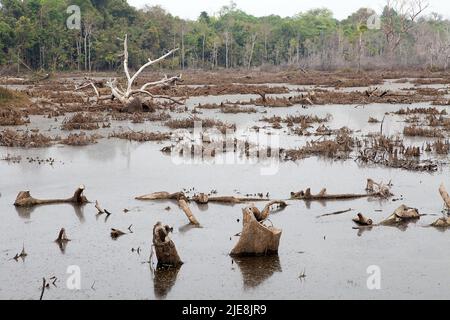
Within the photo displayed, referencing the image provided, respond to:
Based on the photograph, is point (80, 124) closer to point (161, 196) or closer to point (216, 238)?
point (161, 196)

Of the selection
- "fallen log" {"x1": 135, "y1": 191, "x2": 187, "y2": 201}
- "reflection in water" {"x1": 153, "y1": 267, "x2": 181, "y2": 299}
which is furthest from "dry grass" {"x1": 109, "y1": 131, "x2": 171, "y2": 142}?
"reflection in water" {"x1": 153, "y1": 267, "x2": 181, "y2": 299}

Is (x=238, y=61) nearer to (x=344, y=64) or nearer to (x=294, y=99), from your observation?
(x=344, y=64)

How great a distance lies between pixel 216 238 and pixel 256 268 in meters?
1.19

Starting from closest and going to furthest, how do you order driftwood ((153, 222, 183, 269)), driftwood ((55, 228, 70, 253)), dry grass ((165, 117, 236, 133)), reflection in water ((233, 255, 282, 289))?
reflection in water ((233, 255, 282, 289)) < driftwood ((153, 222, 183, 269)) < driftwood ((55, 228, 70, 253)) < dry grass ((165, 117, 236, 133))

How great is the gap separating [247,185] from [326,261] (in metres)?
3.97

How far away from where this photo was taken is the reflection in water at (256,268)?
6438mm

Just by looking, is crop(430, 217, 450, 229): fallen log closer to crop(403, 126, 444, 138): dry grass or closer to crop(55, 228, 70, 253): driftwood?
crop(55, 228, 70, 253): driftwood

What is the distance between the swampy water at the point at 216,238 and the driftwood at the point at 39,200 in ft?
0.59

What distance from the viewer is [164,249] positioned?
6754mm

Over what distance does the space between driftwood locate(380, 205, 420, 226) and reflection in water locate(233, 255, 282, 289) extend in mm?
2082

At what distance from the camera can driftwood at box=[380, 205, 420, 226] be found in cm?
840

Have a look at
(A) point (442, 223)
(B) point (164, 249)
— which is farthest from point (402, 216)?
(B) point (164, 249)

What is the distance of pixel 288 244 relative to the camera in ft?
24.9
